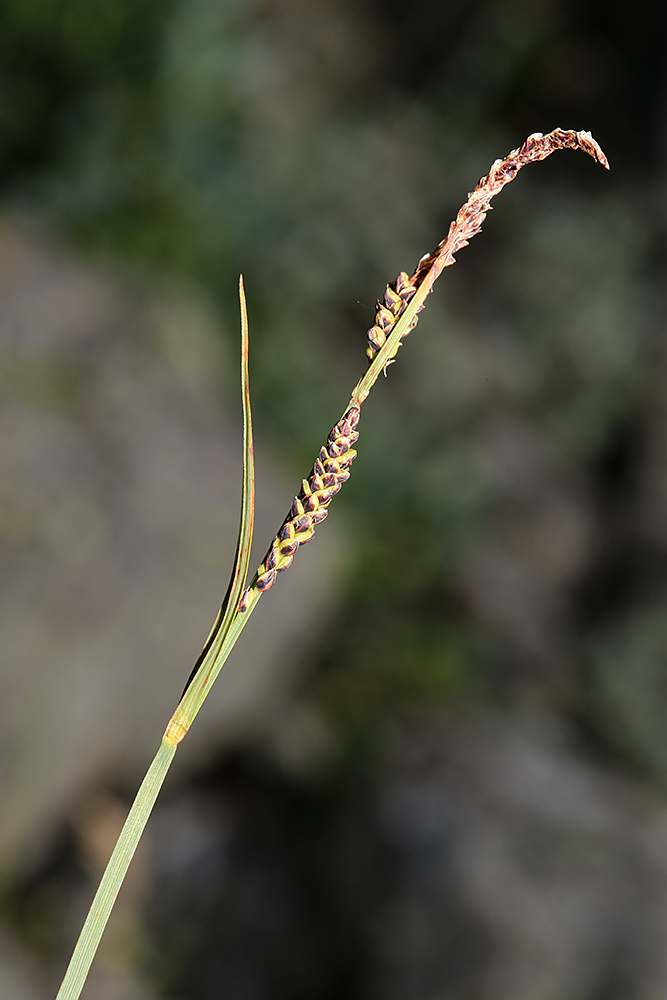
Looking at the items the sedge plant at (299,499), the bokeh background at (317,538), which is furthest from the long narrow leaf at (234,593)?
the bokeh background at (317,538)

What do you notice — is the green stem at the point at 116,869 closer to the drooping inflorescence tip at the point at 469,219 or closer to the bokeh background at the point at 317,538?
the drooping inflorescence tip at the point at 469,219

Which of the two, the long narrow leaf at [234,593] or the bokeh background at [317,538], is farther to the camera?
the bokeh background at [317,538]

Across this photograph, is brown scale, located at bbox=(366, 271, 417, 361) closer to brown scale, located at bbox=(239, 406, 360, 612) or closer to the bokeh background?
brown scale, located at bbox=(239, 406, 360, 612)

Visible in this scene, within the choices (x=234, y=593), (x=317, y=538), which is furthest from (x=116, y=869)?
(x=317, y=538)

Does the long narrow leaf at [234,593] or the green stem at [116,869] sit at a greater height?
the long narrow leaf at [234,593]

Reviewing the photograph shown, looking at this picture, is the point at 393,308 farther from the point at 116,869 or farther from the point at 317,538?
the point at 317,538

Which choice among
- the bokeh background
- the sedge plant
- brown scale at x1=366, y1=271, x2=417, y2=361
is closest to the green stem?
the sedge plant

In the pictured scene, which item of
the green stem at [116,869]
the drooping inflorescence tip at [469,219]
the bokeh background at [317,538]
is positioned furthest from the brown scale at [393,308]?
the bokeh background at [317,538]

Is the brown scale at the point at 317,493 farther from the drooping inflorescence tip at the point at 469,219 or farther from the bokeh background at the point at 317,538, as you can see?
the bokeh background at the point at 317,538

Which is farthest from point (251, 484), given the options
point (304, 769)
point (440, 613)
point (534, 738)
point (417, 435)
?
point (417, 435)
